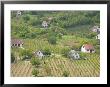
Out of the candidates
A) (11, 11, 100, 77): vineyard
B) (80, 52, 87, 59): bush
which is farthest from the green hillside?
(80, 52, 87, 59): bush

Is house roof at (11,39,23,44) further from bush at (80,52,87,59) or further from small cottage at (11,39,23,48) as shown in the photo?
bush at (80,52,87,59)

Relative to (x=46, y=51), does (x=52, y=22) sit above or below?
above

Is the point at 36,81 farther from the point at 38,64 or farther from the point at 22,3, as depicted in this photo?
the point at 22,3

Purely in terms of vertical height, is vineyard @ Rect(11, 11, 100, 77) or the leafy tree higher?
the leafy tree

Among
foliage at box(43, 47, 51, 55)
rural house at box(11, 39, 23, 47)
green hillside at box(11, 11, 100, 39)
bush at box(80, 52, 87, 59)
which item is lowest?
bush at box(80, 52, 87, 59)

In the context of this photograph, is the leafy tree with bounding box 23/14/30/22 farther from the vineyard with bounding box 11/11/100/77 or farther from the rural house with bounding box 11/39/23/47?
the rural house with bounding box 11/39/23/47

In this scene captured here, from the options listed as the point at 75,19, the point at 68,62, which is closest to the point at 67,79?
the point at 68,62

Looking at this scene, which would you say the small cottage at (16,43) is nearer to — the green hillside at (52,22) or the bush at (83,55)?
the green hillside at (52,22)

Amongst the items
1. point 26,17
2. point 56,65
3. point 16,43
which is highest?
point 26,17

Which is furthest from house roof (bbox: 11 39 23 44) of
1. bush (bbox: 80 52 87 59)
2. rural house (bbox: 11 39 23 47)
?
bush (bbox: 80 52 87 59)

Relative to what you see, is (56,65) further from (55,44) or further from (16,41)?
(16,41)

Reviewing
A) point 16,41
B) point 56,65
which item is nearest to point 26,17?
point 16,41

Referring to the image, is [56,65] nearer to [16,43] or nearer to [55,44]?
[55,44]
